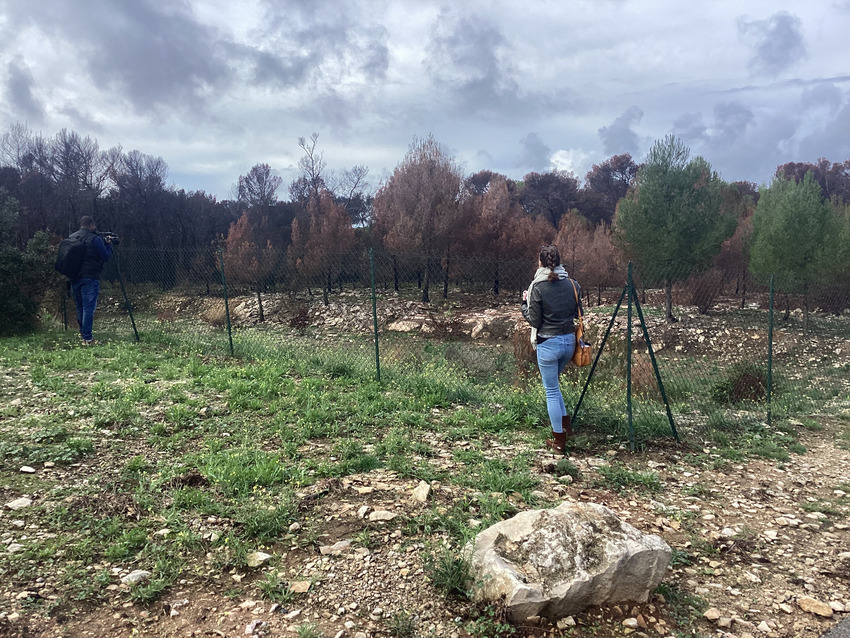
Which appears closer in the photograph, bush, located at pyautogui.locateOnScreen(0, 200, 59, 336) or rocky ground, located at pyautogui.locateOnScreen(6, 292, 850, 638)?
rocky ground, located at pyautogui.locateOnScreen(6, 292, 850, 638)

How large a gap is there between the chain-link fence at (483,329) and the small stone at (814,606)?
84.9 inches

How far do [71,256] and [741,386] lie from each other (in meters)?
11.0

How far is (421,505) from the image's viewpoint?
3496 millimetres

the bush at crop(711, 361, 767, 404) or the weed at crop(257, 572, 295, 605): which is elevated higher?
the weed at crop(257, 572, 295, 605)

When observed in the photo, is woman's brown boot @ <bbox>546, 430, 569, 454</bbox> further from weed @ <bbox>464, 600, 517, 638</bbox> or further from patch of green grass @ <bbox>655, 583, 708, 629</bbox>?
weed @ <bbox>464, 600, 517, 638</bbox>

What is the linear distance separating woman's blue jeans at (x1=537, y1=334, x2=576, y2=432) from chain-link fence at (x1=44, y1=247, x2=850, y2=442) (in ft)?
2.04

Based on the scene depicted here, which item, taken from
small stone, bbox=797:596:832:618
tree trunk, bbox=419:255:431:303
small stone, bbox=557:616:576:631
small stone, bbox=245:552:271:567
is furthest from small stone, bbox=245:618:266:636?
tree trunk, bbox=419:255:431:303

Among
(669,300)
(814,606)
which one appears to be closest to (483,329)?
(669,300)

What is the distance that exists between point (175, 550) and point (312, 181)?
Result: 39591 mm

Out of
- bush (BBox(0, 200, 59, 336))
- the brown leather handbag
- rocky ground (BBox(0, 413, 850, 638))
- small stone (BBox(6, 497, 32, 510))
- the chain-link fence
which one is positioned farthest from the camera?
bush (BBox(0, 200, 59, 336))

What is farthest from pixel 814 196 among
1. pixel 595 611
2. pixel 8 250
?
pixel 8 250

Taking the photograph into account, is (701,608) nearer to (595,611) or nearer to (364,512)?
(595,611)

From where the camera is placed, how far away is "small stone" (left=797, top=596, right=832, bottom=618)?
259 cm

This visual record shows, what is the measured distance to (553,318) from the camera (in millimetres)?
4379
